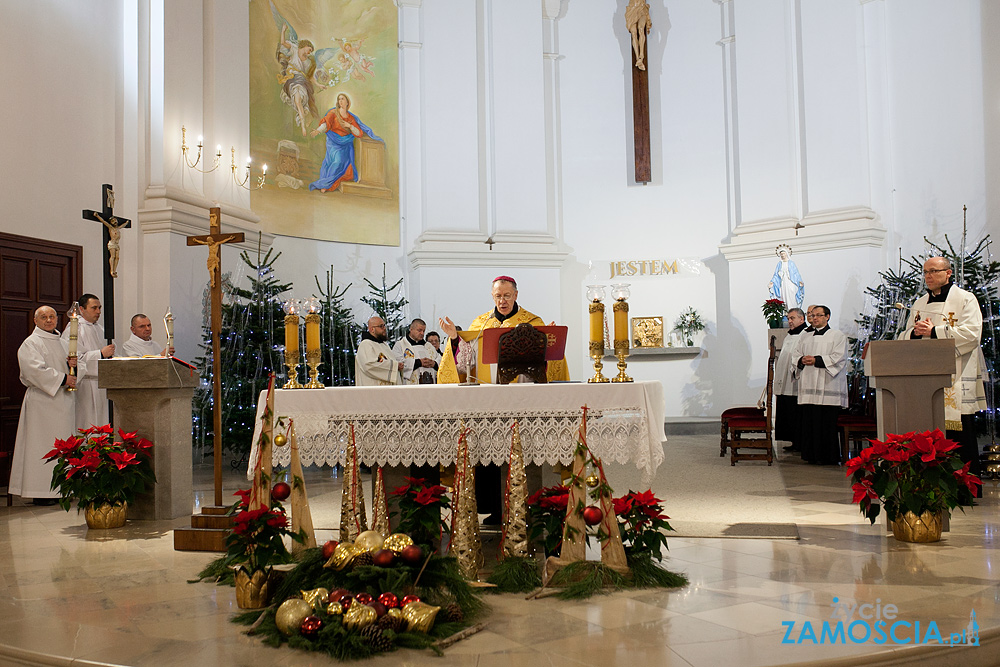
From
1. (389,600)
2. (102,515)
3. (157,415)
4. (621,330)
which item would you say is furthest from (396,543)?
(157,415)

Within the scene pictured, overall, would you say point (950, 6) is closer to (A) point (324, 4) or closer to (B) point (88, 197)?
(A) point (324, 4)

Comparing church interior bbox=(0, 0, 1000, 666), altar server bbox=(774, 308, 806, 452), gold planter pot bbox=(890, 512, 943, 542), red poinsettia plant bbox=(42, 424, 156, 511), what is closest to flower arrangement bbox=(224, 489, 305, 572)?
church interior bbox=(0, 0, 1000, 666)

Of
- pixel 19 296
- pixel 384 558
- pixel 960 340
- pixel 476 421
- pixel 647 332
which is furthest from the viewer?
pixel 647 332

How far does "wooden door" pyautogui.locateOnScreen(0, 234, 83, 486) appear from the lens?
333 inches

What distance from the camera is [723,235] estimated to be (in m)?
13.8

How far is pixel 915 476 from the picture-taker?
5.07 m

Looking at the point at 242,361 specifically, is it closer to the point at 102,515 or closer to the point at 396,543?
the point at 102,515

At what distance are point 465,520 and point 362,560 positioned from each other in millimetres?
764

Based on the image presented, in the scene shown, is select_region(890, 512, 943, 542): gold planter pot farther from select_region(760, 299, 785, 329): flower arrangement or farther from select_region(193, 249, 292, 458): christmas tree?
select_region(193, 249, 292, 458): christmas tree

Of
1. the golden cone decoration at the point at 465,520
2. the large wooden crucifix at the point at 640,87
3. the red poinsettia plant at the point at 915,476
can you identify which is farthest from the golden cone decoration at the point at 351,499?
the large wooden crucifix at the point at 640,87

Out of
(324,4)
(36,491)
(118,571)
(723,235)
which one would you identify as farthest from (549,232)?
(118,571)

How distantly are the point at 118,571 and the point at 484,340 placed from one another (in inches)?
96.0

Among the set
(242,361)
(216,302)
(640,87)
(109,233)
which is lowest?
(242,361)

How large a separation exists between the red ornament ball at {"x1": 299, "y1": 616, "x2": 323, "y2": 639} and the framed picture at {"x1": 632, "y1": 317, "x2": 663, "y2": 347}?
1088 centimetres
